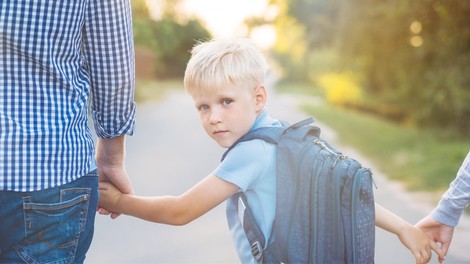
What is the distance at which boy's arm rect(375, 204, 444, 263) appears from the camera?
97.3 inches

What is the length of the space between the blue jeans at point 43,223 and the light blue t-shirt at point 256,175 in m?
0.49

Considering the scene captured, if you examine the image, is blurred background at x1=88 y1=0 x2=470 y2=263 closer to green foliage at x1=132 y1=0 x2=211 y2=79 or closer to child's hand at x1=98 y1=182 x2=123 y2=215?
green foliage at x1=132 y1=0 x2=211 y2=79

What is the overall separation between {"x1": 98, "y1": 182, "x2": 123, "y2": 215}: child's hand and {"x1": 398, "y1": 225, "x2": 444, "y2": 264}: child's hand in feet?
3.32

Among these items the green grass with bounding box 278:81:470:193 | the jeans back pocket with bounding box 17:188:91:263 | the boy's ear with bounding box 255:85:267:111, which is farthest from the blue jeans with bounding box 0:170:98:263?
the green grass with bounding box 278:81:470:193

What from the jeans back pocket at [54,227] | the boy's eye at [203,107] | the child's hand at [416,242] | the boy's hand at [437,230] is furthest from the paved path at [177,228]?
the jeans back pocket at [54,227]

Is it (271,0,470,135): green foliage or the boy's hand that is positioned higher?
the boy's hand

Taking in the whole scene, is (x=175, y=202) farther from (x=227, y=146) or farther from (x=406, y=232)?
(x=406, y=232)

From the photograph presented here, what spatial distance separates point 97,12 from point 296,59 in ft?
169

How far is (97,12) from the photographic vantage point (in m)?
1.97

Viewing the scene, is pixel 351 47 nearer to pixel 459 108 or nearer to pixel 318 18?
pixel 459 108

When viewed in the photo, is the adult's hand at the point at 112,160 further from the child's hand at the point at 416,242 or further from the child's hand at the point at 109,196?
the child's hand at the point at 416,242

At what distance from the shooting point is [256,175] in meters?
2.17

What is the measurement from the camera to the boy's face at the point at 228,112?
2266 mm

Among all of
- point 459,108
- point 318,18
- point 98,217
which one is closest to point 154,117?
point 459,108
